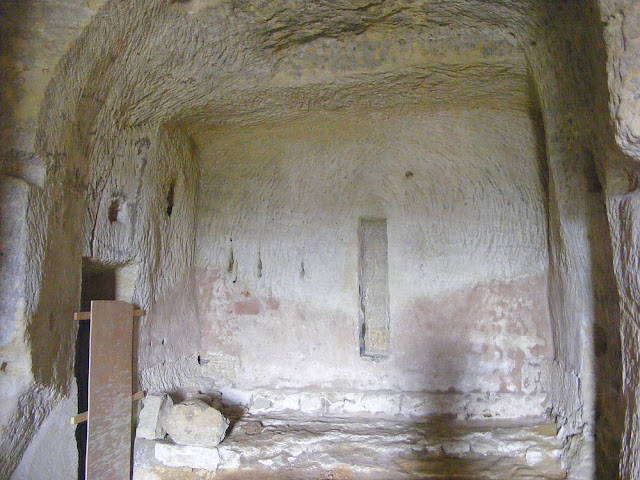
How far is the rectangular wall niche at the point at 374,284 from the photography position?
4.16 meters

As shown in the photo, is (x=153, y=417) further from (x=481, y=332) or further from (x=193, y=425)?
(x=481, y=332)

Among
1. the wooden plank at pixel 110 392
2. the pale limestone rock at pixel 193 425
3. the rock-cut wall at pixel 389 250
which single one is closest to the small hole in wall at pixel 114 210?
the wooden plank at pixel 110 392

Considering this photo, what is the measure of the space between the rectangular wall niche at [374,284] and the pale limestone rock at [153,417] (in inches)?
65.5

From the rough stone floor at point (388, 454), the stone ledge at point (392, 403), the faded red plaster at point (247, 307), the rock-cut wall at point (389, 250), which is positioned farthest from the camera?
the faded red plaster at point (247, 307)

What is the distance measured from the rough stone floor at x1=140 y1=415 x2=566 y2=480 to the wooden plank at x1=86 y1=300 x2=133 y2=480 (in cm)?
27

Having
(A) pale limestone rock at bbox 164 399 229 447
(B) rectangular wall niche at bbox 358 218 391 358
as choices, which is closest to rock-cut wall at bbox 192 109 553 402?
(B) rectangular wall niche at bbox 358 218 391 358

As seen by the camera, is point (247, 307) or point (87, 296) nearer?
point (87, 296)

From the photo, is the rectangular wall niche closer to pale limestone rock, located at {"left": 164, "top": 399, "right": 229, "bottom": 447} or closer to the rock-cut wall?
the rock-cut wall

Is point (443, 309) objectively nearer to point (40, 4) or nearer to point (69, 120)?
point (69, 120)

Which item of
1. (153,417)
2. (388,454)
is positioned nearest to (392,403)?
(388,454)

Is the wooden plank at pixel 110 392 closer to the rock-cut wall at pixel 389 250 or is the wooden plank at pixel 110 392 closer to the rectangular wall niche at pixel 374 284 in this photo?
the rock-cut wall at pixel 389 250

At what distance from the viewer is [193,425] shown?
311 cm

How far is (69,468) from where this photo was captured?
2.52 metres

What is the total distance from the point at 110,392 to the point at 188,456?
0.66 metres
